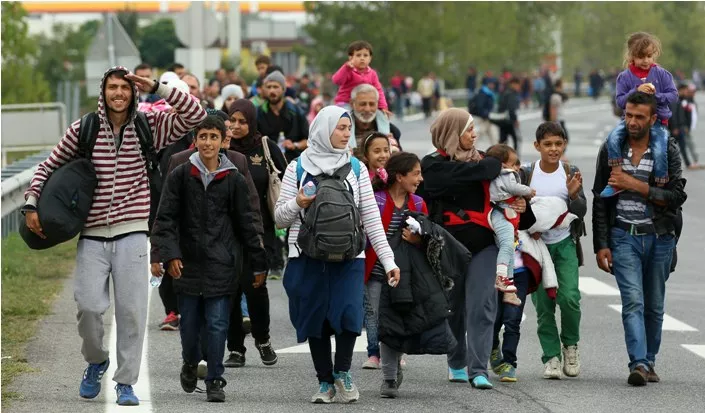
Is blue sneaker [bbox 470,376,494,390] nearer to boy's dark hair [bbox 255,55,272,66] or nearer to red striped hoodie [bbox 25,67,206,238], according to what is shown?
red striped hoodie [bbox 25,67,206,238]

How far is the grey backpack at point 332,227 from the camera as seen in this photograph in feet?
29.4

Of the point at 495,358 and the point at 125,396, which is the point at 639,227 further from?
the point at 125,396

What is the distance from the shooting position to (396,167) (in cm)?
947

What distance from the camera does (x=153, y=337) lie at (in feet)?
39.4

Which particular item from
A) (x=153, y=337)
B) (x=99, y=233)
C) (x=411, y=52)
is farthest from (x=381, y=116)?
(x=411, y=52)

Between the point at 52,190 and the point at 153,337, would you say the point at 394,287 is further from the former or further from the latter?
the point at 153,337

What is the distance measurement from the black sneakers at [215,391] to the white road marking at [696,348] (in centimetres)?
352

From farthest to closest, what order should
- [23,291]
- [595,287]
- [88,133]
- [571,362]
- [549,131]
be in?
[595,287] < [23,291] < [571,362] < [549,131] < [88,133]

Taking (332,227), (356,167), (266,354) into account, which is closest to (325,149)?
(356,167)

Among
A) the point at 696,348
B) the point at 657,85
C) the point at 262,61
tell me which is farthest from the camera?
the point at 262,61

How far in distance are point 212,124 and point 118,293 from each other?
3.30 ft

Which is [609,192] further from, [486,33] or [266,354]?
[486,33]

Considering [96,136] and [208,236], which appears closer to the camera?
[96,136]

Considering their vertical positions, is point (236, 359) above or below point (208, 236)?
below
